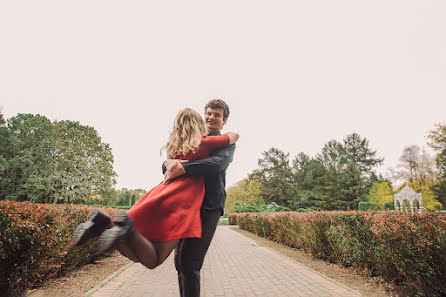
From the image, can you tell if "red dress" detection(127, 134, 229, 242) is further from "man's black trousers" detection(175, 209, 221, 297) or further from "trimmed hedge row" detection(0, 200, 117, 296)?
"trimmed hedge row" detection(0, 200, 117, 296)

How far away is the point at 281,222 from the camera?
1132 centimetres

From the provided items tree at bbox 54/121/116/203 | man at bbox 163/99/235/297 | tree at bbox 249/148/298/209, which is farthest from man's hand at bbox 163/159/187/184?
tree at bbox 249/148/298/209

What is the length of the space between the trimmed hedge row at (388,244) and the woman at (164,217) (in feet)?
11.0

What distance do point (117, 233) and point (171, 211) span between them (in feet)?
1.14

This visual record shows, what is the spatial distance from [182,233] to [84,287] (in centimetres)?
373

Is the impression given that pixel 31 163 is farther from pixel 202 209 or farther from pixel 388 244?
pixel 202 209

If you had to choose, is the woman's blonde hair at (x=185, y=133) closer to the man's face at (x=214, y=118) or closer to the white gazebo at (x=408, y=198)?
the man's face at (x=214, y=118)

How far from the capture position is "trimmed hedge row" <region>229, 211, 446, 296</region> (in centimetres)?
352

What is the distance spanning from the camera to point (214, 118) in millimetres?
2260

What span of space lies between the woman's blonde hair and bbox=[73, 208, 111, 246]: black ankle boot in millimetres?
657

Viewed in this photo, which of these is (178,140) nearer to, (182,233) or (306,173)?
(182,233)

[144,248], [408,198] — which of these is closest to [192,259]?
[144,248]

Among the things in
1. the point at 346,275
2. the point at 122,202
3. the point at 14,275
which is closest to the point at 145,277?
the point at 14,275

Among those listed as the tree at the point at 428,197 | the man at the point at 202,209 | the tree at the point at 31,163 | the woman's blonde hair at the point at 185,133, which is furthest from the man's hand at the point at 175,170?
the tree at the point at 428,197
